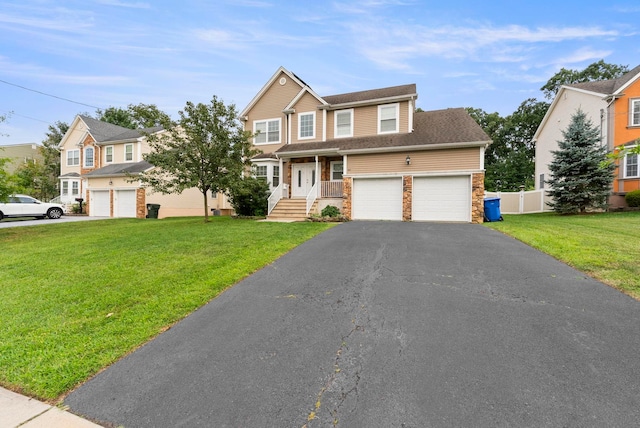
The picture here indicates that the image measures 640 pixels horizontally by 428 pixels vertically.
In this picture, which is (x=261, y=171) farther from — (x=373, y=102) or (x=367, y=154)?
(x=373, y=102)

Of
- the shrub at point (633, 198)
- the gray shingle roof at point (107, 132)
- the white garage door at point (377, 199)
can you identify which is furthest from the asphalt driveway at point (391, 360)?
the gray shingle roof at point (107, 132)

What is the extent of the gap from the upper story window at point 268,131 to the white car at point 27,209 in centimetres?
1491

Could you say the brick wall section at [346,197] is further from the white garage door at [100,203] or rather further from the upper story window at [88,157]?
the upper story window at [88,157]

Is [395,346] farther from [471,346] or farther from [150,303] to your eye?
Answer: [150,303]

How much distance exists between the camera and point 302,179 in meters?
17.2

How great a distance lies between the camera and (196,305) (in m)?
4.03

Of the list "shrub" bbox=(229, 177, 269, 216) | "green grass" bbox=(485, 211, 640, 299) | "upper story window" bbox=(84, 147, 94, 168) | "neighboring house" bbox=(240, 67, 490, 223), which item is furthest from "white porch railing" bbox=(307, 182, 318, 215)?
"upper story window" bbox=(84, 147, 94, 168)

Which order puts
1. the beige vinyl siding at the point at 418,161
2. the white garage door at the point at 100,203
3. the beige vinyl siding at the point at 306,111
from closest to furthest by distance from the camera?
the beige vinyl siding at the point at 418,161 → the beige vinyl siding at the point at 306,111 → the white garage door at the point at 100,203

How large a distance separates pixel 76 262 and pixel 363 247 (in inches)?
262

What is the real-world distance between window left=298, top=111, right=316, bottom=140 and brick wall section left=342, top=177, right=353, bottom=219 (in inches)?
175

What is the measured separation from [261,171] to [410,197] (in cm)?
901

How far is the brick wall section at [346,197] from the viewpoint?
14195 mm

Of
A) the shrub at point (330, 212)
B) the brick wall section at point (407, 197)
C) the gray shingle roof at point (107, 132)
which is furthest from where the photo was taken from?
the gray shingle roof at point (107, 132)

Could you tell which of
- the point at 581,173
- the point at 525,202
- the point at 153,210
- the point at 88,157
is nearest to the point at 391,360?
the point at 581,173
